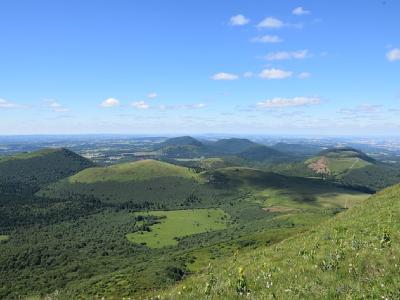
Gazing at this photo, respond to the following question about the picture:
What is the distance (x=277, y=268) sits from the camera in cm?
1798

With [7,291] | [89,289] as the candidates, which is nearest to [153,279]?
[89,289]

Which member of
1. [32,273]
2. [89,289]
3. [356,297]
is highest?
[356,297]

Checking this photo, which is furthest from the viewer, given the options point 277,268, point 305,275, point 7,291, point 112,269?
point 112,269

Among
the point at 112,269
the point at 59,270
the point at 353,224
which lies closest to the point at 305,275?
the point at 353,224

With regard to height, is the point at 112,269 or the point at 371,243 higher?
the point at 371,243

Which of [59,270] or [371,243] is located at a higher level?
[371,243]

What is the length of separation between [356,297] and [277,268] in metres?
6.29

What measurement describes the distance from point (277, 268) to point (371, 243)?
17.0ft

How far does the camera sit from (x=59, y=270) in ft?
631

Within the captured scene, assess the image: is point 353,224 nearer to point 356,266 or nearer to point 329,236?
point 329,236

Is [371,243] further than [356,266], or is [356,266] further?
[371,243]

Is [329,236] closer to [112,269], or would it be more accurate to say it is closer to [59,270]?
[112,269]

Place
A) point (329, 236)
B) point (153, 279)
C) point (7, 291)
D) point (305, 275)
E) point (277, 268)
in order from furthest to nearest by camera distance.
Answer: point (7, 291)
point (153, 279)
point (329, 236)
point (277, 268)
point (305, 275)

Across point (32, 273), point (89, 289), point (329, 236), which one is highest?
point (329, 236)
